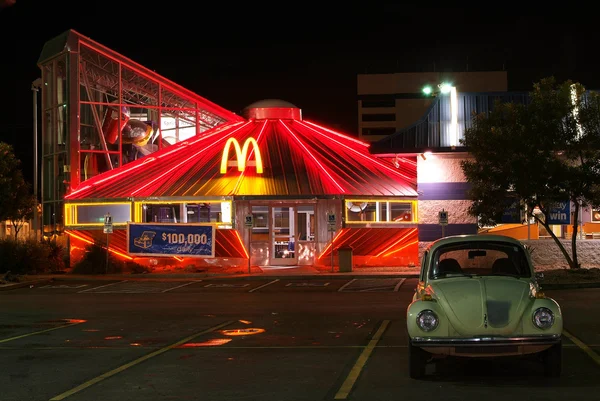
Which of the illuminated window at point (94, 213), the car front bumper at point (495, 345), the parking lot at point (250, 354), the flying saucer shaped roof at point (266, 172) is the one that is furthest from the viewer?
the illuminated window at point (94, 213)

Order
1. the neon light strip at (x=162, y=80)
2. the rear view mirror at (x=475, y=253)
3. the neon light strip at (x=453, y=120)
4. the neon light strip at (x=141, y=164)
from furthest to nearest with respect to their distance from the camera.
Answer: the neon light strip at (x=162, y=80), the neon light strip at (x=141, y=164), the neon light strip at (x=453, y=120), the rear view mirror at (x=475, y=253)

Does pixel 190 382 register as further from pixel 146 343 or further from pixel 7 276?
pixel 7 276

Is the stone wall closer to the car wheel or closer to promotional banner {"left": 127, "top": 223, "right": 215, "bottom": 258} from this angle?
promotional banner {"left": 127, "top": 223, "right": 215, "bottom": 258}

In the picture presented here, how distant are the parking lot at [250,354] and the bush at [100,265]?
484 inches

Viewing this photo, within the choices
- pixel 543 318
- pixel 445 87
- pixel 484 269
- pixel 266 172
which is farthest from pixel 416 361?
pixel 266 172

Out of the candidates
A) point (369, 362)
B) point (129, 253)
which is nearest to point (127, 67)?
point (129, 253)

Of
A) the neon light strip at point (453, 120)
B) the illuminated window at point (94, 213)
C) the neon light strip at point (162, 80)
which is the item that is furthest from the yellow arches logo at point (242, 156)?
the neon light strip at point (453, 120)

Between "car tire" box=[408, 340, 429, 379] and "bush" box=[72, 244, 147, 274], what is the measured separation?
1024 inches

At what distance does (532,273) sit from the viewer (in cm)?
1066

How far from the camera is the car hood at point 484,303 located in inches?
376

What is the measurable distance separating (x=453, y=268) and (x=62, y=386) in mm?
5132

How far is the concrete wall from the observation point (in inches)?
1321

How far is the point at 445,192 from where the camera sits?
111ft

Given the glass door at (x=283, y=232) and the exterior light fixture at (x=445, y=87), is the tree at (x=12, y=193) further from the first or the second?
the exterior light fixture at (x=445, y=87)
